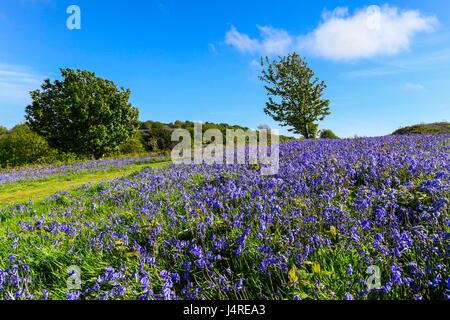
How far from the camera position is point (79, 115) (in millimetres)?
39625

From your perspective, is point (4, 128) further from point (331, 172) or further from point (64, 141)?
point (331, 172)

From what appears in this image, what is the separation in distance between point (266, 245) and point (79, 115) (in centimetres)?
3968

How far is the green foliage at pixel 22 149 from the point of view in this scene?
46.5m

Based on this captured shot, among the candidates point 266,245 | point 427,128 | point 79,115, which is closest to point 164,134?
point 79,115

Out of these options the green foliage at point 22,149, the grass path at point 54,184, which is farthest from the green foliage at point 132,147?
the grass path at point 54,184

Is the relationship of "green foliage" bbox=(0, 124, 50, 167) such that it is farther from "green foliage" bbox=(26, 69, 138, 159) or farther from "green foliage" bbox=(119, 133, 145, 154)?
"green foliage" bbox=(119, 133, 145, 154)

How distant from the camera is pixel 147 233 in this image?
16.7ft

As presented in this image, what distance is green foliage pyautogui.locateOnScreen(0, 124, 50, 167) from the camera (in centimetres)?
4650

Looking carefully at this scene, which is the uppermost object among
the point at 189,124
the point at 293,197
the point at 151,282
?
the point at 189,124

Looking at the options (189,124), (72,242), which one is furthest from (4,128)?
(72,242)

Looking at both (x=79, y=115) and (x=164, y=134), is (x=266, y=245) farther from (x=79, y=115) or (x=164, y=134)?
(x=164, y=134)

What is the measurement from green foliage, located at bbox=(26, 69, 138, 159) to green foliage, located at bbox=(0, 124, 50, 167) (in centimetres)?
704

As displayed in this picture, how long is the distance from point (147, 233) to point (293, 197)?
229 cm
